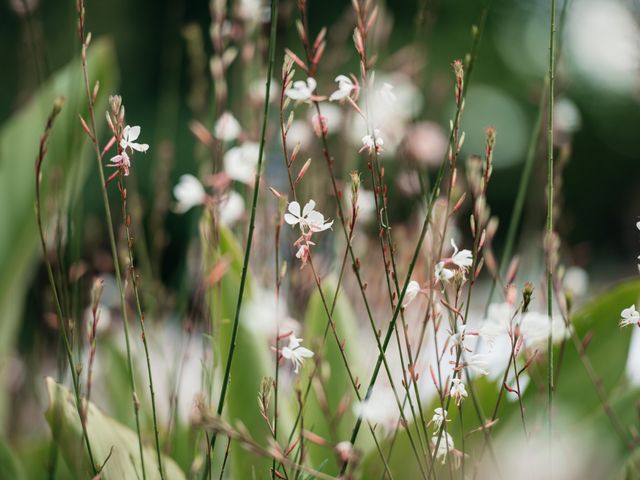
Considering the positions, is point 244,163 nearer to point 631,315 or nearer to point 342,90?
point 342,90

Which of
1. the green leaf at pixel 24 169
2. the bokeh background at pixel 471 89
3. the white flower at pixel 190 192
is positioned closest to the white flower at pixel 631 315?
the white flower at pixel 190 192

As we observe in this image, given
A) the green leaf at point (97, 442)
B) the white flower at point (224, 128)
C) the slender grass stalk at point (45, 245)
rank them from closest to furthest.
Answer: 1. the slender grass stalk at point (45, 245)
2. the green leaf at point (97, 442)
3. the white flower at point (224, 128)

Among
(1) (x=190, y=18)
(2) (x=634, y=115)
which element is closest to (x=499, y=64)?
(2) (x=634, y=115)

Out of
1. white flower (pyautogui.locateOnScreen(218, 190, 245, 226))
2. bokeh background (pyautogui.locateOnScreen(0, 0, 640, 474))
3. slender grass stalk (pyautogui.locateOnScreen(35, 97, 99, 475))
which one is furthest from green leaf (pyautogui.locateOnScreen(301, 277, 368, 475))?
bokeh background (pyautogui.locateOnScreen(0, 0, 640, 474))

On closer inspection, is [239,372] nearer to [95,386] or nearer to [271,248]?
[271,248]

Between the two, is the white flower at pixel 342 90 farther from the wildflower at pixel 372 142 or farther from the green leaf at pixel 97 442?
the green leaf at pixel 97 442

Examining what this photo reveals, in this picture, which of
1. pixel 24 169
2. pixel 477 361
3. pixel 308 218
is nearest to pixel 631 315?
pixel 477 361
